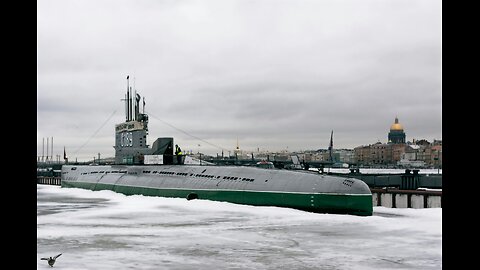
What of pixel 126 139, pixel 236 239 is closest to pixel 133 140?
pixel 126 139

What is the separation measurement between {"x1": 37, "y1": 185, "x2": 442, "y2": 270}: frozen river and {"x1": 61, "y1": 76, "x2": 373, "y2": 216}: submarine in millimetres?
1137

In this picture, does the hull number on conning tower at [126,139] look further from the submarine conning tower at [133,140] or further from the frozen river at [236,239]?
the frozen river at [236,239]

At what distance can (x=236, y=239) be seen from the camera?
19.8m

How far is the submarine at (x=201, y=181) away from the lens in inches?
1191

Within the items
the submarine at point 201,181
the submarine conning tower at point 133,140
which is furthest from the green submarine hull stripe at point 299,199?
the submarine conning tower at point 133,140

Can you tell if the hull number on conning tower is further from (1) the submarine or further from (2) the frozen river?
(2) the frozen river

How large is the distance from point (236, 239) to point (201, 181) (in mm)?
19371

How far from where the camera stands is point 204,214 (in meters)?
29.7

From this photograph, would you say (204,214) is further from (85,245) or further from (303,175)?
(85,245)

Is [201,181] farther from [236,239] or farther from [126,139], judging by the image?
[126,139]

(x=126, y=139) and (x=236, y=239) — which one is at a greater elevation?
(x=126, y=139)
